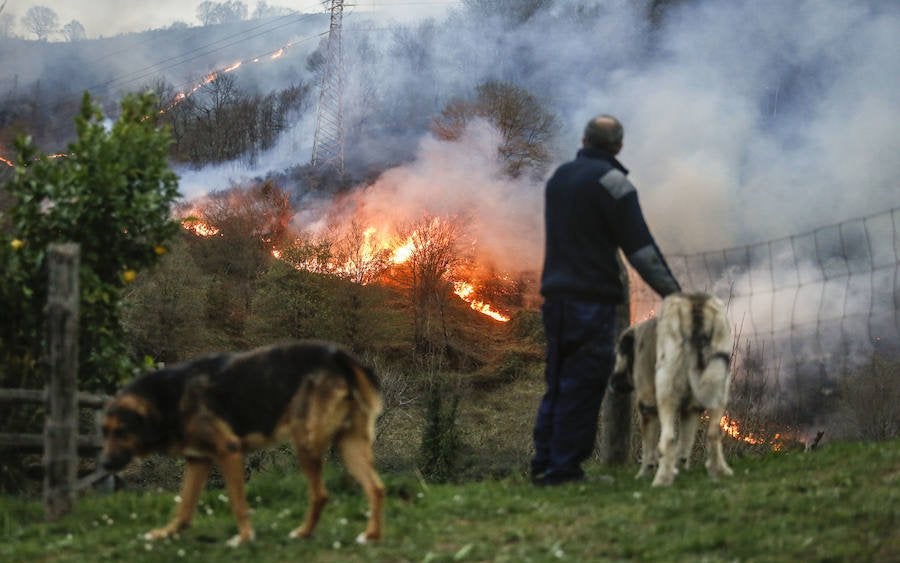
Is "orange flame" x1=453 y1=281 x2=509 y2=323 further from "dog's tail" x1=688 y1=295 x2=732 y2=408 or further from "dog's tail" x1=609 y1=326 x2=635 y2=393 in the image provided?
"dog's tail" x1=688 y1=295 x2=732 y2=408

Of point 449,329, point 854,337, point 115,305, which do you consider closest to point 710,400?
point 115,305

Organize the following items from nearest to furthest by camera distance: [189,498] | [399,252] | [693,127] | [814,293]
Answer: [189,498] → [814,293] → [693,127] → [399,252]

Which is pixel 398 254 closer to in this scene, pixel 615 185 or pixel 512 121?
pixel 512 121

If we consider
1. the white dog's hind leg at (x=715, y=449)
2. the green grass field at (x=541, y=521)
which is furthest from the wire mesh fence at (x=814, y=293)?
the green grass field at (x=541, y=521)

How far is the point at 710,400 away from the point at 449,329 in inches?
1880

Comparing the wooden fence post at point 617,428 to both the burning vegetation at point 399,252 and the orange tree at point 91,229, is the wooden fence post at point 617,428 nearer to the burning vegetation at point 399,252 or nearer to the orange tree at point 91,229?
the orange tree at point 91,229

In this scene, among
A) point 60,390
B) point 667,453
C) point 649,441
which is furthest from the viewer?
point 649,441

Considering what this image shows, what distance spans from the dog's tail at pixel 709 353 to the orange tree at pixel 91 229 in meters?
4.78

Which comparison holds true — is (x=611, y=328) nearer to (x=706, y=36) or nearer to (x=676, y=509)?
(x=676, y=509)

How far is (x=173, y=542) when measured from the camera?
272 inches

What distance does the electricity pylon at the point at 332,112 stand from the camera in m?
75.2

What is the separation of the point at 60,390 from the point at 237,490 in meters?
1.98

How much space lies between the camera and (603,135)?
905cm

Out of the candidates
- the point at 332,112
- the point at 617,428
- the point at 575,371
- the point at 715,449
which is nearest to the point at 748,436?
the point at 617,428
